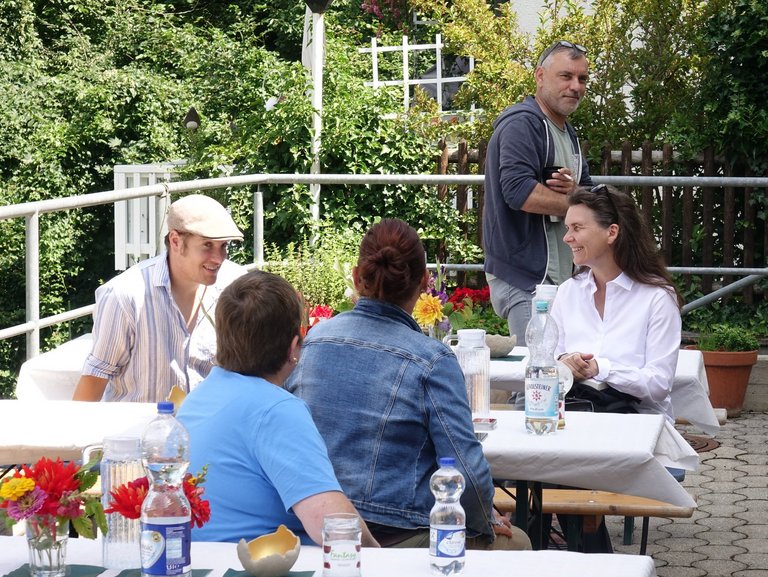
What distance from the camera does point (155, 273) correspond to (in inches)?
165

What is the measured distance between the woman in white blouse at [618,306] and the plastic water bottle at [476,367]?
55cm

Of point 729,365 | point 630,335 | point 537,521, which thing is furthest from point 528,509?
point 729,365

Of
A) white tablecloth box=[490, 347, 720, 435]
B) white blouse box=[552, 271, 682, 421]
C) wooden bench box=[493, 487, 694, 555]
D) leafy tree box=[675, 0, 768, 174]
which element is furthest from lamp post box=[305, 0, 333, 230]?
wooden bench box=[493, 487, 694, 555]

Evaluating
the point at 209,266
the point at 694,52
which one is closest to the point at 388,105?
the point at 694,52

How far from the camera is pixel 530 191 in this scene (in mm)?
5254

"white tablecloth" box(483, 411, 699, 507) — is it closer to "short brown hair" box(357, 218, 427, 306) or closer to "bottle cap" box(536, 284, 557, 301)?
"short brown hair" box(357, 218, 427, 306)

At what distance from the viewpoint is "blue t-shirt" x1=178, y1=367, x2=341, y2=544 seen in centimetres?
247

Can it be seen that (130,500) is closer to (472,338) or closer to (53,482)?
(53,482)

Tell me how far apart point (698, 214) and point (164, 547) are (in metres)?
7.20

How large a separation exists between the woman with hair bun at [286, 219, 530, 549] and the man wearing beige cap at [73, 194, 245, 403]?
1257 mm

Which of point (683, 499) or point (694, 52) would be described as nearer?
point (683, 499)

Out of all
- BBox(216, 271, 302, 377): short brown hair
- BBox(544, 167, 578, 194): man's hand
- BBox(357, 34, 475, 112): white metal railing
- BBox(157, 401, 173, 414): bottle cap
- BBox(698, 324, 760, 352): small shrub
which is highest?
BBox(357, 34, 475, 112): white metal railing

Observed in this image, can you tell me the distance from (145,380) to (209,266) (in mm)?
427

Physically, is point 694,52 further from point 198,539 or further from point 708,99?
point 198,539
